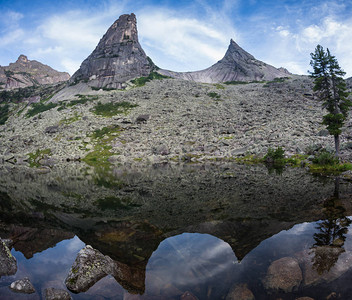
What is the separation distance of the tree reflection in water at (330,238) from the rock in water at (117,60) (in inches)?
4987

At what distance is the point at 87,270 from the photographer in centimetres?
782

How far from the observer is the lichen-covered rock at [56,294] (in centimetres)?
677

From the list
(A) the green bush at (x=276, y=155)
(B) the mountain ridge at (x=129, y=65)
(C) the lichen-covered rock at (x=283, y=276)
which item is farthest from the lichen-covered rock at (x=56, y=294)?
(B) the mountain ridge at (x=129, y=65)

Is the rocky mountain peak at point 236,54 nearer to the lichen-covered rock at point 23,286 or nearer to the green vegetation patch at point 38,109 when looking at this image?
the green vegetation patch at point 38,109

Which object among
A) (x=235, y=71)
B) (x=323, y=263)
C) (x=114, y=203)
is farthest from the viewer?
(x=235, y=71)

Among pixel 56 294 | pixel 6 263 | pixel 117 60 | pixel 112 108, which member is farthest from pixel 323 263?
pixel 117 60

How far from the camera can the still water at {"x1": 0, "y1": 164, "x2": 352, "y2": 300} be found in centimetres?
691

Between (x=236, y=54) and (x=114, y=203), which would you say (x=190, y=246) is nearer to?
(x=114, y=203)

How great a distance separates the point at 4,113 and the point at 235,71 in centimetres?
15160

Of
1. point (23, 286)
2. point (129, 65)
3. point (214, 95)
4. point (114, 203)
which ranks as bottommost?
point (23, 286)

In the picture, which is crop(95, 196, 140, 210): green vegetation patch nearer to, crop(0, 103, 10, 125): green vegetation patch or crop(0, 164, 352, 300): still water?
crop(0, 164, 352, 300): still water

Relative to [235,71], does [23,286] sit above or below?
below

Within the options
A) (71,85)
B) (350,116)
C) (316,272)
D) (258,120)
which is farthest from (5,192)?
(71,85)

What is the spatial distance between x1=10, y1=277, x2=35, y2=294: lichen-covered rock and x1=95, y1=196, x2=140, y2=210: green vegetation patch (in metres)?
9.46
